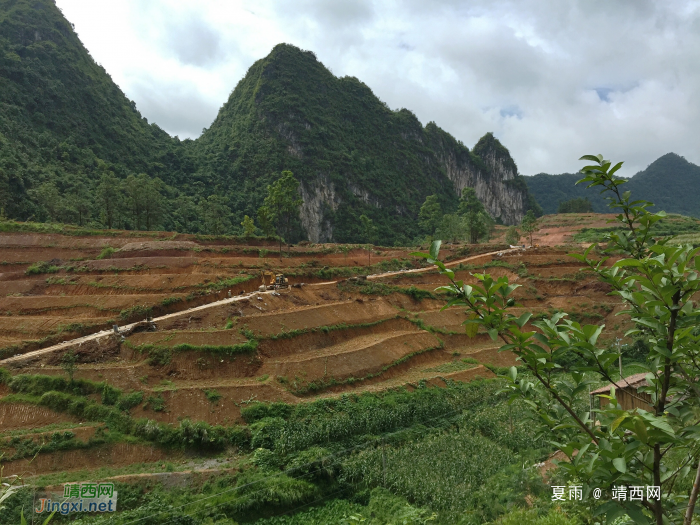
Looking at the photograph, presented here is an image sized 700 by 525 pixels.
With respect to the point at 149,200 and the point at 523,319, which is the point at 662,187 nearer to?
the point at 149,200

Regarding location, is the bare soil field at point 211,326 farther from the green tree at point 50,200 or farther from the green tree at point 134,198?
the green tree at point 50,200

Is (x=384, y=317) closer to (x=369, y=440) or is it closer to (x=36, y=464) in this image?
(x=369, y=440)

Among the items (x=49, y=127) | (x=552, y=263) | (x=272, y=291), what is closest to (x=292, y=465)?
(x=272, y=291)

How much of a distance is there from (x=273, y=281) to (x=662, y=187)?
172494 millimetres

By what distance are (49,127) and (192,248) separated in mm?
46694

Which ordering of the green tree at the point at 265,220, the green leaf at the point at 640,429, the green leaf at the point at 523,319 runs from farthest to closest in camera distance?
the green tree at the point at 265,220, the green leaf at the point at 523,319, the green leaf at the point at 640,429

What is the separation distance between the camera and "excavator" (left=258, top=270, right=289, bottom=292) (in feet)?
103

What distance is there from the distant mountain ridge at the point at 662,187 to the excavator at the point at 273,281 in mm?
131171

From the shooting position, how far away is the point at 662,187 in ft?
514

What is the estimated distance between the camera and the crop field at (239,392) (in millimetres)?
15384

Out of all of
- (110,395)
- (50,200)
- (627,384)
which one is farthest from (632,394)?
(50,200)

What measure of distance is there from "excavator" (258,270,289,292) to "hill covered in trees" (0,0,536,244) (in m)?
21.0

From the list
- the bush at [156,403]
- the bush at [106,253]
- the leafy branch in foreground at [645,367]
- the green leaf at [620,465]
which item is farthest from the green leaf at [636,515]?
the bush at [106,253]

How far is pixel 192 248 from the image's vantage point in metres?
36.9
